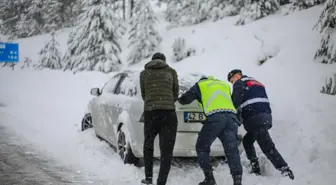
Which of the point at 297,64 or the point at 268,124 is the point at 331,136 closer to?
the point at 268,124

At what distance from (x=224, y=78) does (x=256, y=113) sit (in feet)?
31.0

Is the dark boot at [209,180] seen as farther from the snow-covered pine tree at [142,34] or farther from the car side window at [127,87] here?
the snow-covered pine tree at [142,34]

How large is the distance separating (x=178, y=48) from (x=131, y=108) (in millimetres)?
15966

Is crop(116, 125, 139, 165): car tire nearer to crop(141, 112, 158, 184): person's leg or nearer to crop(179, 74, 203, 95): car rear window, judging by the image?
crop(141, 112, 158, 184): person's leg

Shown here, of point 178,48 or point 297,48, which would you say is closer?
point 297,48

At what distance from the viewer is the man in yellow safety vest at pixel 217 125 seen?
502cm

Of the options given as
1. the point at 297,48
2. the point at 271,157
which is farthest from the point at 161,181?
the point at 297,48

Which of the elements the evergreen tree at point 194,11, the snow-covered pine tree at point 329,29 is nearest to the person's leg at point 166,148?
the snow-covered pine tree at point 329,29

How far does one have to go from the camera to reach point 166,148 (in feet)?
16.6

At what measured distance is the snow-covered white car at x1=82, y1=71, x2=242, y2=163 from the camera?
576 centimetres

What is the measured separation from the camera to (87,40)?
96.1 ft

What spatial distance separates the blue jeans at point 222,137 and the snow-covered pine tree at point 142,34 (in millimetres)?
25643

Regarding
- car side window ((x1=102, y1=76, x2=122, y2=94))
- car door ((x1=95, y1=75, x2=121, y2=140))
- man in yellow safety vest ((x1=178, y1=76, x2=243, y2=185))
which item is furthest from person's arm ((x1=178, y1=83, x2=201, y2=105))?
car side window ((x1=102, y1=76, x2=122, y2=94))

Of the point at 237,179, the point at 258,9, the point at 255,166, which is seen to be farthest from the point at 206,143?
the point at 258,9
